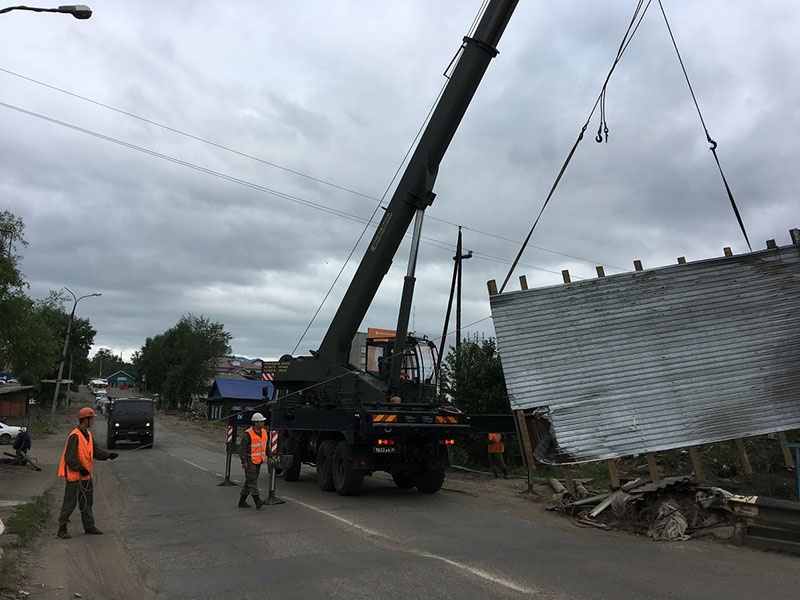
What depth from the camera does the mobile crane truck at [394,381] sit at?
483 inches

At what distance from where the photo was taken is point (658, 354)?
9750 mm

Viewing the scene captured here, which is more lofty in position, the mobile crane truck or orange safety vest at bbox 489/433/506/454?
the mobile crane truck

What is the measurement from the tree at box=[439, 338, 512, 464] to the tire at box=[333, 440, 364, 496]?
6.48m

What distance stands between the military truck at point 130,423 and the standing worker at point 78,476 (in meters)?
21.2

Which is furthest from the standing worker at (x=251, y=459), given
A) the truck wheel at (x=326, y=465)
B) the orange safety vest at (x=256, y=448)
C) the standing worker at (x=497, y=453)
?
the standing worker at (x=497, y=453)

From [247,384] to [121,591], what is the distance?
5240cm

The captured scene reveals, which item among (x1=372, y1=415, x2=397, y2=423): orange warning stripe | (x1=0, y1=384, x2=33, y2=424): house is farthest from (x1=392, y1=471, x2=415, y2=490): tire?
(x1=0, y1=384, x2=33, y2=424): house

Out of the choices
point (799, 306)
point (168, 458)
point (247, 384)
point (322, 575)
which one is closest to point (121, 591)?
point (322, 575)

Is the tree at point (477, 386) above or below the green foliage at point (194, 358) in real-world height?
below

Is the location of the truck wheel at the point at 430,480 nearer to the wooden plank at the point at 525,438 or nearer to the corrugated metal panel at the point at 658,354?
the wooden plank at the point at 525,438

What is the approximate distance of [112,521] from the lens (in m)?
10.1

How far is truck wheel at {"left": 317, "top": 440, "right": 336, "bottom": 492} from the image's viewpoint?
1335 centimetres

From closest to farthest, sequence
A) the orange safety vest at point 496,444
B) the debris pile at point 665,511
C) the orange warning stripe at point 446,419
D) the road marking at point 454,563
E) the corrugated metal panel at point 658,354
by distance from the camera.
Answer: the road marking at point 454,563 → the debris pile at point 665,511 → the corrugated metal panel at point 658,354 → the orange warning stripe at point 446,419 → the orange safety vest at point 496,444

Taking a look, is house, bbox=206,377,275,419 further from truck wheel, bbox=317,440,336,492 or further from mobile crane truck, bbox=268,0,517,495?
mobile crane truck, bbox=268,0,517,495
